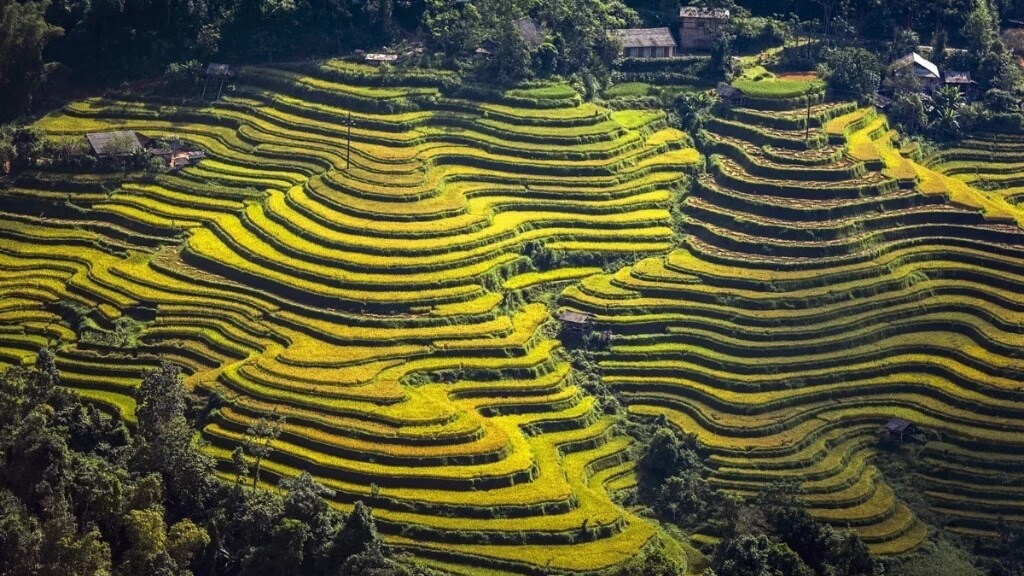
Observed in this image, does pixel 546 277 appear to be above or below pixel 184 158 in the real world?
below

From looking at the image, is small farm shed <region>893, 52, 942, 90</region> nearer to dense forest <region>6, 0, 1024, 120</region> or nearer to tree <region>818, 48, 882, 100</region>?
dense forest <region>6, 0, 1024, 120</region>

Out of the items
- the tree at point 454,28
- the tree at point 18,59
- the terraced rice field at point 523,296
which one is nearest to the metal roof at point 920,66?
the terraced rice field at point 523,296

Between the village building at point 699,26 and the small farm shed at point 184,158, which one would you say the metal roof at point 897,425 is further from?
the small farm shed at point 184,158

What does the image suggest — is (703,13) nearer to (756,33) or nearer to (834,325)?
(756,33)

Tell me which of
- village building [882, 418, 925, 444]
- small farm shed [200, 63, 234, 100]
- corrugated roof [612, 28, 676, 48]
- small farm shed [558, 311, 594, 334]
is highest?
corrugated roof [612, 28, 676, 48]

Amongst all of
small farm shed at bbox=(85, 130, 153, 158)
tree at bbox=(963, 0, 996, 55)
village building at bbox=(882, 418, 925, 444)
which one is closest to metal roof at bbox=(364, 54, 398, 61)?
small farm shed at bbox=(85, 130, 153, 158)

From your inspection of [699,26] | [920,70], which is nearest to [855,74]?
[920,70]
